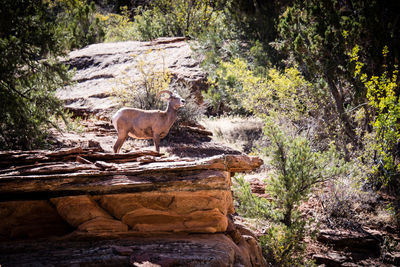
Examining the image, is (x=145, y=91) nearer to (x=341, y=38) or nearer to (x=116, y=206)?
(x=341, y=38)

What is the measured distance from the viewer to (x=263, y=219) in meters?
6.86

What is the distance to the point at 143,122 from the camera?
8.23 metres

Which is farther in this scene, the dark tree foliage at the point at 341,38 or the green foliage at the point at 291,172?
the dark tree foliage at the point at 341,38

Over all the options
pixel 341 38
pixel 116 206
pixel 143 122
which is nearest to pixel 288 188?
pixel 143 122

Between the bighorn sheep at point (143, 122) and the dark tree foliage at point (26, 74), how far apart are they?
2.03 m

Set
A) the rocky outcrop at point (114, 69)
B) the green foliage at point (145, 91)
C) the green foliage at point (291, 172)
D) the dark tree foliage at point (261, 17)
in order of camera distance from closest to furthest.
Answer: the green foliage at point (291, 172) < the green foliage at point (145, 91) < the rocky outcrop at point (114, 69) < the dark tree foliage at point (261, 17)

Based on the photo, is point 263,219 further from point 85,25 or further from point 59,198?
point 85,25

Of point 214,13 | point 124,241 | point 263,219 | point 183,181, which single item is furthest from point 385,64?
point 214,13

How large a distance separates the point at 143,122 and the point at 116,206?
4239 mm

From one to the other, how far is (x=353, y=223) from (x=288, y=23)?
25.2ft

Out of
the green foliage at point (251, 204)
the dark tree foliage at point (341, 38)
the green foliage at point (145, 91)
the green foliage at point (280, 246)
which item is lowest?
the green foliage at point (280, 246)

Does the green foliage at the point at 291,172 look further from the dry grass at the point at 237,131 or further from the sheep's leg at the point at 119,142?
the dry grass at the point at 237,131

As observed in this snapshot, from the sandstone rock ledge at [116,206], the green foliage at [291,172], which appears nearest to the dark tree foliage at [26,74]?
the sandstone rock ledge at [116,206]

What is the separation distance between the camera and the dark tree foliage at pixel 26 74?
7.40 m
